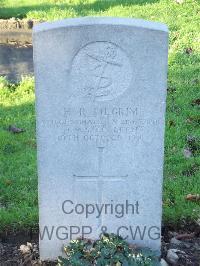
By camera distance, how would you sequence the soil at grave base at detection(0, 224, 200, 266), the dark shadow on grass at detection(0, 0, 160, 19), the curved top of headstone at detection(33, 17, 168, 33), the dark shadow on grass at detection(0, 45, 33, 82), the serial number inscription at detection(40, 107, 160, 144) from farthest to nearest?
1. the dark shadow on grass at detection(0, 0, 160, 19)
2. the dark shadow on grass at detection(0, 45, 33, 82)
3. the soil at grave base at detection(0, 224, 200, 266)
4. the serial number inscription at detection(40, 107, 160, 144)
5. the curved top of headstone at detection(33, 17, 168, 33)

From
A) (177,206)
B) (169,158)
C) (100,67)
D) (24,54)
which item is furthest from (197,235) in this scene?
(24,54)

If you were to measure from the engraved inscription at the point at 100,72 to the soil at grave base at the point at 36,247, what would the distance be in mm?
1166

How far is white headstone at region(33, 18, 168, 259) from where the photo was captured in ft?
11.8

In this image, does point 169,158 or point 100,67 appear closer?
point 100,67

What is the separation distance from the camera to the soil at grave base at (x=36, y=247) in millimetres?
4082

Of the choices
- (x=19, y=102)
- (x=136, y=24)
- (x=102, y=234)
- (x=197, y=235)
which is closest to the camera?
(x=136, y=24)

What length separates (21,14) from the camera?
12.0 meters

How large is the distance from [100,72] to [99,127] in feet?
1.12

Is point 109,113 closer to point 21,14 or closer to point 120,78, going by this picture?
point 120,78

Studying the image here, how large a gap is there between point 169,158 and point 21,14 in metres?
7.33

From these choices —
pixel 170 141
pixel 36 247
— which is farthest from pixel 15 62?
pixel 36 247

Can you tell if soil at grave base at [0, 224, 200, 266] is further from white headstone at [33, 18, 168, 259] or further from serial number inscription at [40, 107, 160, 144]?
serial number inscription at [40, 107, 160, 144]

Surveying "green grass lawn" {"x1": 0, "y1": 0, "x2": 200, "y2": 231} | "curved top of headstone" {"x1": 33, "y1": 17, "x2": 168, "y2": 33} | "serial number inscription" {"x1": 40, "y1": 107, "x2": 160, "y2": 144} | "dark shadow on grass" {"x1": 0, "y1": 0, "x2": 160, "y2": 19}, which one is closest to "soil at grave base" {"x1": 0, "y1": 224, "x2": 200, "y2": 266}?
"green grass lawn" {"x1": 0, "y1": 0, "x2": 200, "y2": 231}

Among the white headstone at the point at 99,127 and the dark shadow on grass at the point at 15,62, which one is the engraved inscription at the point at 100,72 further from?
the dark shadow on grass at the point at 15,62
